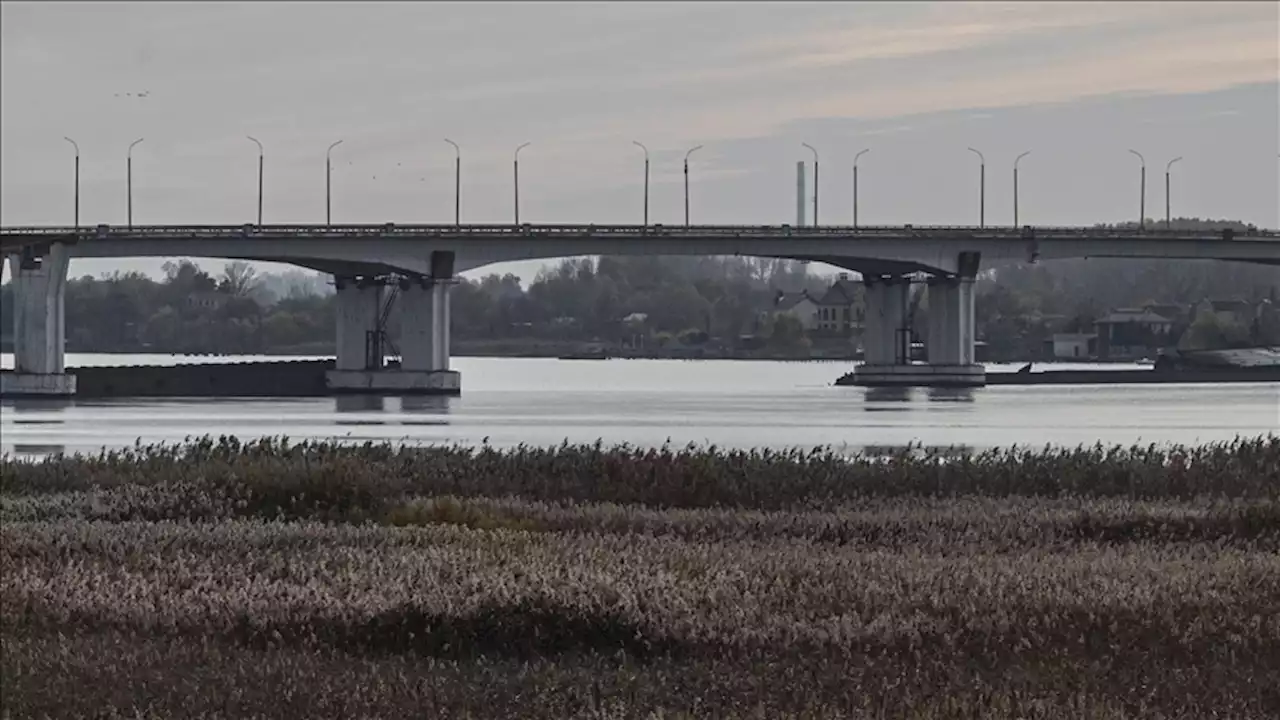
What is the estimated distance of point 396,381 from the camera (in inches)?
4427

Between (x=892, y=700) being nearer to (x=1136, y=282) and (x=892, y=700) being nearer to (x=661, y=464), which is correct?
(x=661, y=464)

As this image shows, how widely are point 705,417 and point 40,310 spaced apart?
40.8 m

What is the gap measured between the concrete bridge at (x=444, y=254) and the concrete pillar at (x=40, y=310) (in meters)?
0.07

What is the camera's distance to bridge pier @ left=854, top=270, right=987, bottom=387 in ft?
403

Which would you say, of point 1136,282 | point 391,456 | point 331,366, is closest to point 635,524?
point 391,456

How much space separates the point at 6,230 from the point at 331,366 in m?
21.1

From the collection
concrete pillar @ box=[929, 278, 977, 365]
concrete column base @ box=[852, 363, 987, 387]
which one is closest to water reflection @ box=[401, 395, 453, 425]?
concrete column base @ box=[852, 363, 987, 387]

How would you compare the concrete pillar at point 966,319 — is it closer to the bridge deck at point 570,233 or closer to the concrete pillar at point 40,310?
the bridge deck at point 570,233

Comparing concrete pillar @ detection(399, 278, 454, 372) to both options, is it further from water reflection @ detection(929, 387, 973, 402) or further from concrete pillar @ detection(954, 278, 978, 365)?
concrete pillar @ detection(954, 278, 978, 365)

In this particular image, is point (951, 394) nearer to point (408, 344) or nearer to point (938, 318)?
point (938, 318)

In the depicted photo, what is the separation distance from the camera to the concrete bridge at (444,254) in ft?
342

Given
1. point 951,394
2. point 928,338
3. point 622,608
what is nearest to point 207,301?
point 928,338

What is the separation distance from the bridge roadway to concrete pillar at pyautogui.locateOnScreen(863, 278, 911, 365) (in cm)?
383

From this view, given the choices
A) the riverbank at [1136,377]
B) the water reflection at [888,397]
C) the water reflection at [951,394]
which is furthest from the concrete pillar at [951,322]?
the water reflection at [888,397]
